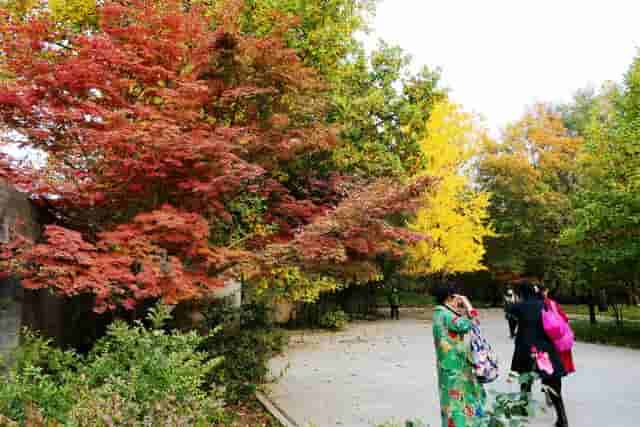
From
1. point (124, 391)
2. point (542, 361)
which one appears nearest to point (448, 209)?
point (542, 361)

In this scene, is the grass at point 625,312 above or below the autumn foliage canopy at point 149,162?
below

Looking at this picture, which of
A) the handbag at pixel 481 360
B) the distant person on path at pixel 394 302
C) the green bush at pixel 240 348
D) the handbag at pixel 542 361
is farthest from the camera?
the distant person on path at pixel 394 302

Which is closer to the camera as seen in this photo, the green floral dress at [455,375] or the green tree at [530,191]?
the green floral dress at [455,375]

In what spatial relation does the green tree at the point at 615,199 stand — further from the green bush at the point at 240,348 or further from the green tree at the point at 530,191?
the green tree at the point at 530,191

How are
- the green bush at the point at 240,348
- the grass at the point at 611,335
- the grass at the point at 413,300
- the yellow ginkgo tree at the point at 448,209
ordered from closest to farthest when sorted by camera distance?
the green bush at the point at 240,348, the grass at the point at 611,335, the yellow ginkgo tree at the point at 448,209, the grass at the point at 413,300

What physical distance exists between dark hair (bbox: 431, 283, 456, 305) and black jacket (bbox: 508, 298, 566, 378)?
2007mm

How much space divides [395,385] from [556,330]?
3361 mm

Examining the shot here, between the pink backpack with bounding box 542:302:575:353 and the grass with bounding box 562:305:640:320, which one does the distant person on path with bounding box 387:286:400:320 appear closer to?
the grass with bounding box 562:305:640:320

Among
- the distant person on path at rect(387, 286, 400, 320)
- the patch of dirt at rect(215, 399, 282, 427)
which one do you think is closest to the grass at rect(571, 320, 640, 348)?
the distant person on path at rect(387, 286, 400, 320)

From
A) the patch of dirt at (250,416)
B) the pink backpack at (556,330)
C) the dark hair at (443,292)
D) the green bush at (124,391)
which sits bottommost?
the patch of dirt at (250,416)

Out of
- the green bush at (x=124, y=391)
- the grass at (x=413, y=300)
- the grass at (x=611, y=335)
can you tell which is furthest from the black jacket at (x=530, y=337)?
the grass at (x=413, y=300)

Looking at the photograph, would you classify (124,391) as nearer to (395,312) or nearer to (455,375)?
(455,375)

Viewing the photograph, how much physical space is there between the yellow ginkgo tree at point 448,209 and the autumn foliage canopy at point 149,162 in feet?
44.3

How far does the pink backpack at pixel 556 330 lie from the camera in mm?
5977
